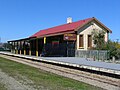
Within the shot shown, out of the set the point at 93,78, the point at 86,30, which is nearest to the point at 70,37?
the point at 86,30

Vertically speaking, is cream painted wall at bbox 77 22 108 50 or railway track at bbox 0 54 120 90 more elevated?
cream painted wall at bbox 77 22 108 50

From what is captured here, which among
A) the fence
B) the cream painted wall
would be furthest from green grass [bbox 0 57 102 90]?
the cream painted wall

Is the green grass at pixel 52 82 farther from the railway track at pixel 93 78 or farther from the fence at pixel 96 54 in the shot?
the fence at pixel 96 54

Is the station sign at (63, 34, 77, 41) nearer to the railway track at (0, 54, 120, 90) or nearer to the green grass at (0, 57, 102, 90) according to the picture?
the railway track at (0, 54, 120, 90)

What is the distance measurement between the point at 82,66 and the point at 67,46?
1497 centimetres

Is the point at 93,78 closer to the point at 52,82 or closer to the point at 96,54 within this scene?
the point at 52,82

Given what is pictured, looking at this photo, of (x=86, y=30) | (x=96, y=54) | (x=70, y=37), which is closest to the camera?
(x=96, y=54)

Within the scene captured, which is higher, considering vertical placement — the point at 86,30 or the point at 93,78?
the point at 86,30

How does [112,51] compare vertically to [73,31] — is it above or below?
below

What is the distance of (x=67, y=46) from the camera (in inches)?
1378

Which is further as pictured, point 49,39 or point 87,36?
point 49,39

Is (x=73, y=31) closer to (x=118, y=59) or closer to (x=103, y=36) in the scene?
(x=103, y=36)

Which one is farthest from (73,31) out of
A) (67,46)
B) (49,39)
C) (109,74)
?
(109,74)

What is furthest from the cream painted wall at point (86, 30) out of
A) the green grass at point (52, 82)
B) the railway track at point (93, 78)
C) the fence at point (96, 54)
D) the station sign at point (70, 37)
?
the green grass at point (52, 82)
